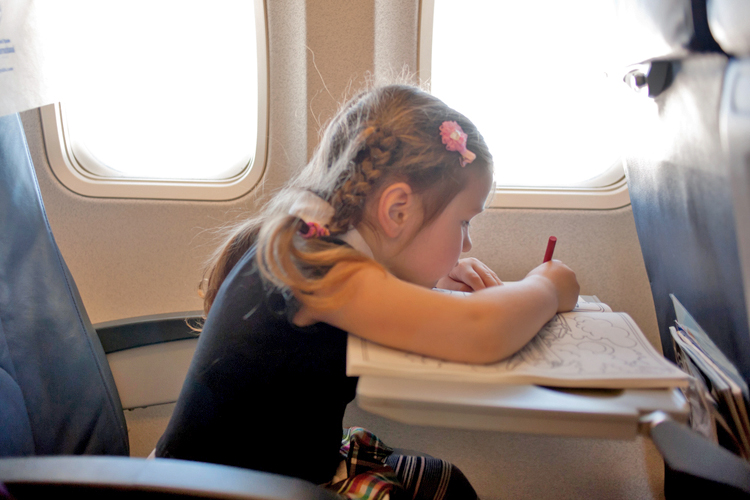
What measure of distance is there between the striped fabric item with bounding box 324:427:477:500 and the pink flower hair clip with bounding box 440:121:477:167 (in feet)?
1.87

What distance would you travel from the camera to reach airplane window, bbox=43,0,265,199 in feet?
4.21

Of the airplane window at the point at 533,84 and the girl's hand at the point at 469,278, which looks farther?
the airplane window at the point at 533,84

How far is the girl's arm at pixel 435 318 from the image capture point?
59cm

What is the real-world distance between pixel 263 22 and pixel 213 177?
459mm

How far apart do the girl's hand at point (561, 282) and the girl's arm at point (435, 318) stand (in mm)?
137

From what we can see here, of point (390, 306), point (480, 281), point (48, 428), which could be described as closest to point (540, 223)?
point (480, 281)

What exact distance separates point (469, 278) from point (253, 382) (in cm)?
48

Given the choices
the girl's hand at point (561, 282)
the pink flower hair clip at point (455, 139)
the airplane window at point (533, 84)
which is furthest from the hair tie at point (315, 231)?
the airplane window at point (533, 84)

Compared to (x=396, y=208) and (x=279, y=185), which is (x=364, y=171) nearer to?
(x=396, y=208)

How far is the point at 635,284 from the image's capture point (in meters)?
1.30

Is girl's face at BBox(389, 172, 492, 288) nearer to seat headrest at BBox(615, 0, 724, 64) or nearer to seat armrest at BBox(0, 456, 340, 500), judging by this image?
seat headrest at BBox(615, 0, 724, 64)

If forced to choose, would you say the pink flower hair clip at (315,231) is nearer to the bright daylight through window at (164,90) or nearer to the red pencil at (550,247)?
the red pencil at (550,247)

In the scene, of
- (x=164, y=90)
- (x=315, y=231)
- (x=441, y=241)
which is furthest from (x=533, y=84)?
(x=164, y=90)

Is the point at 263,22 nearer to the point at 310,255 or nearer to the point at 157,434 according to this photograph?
the point at 310,255
